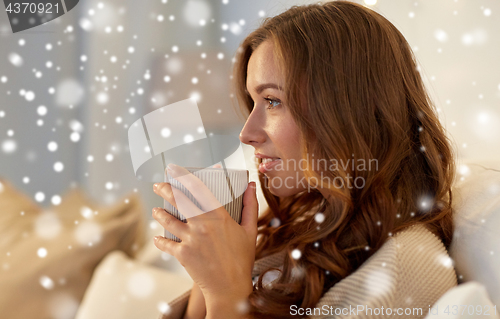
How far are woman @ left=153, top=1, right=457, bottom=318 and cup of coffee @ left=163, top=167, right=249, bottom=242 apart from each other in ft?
0.07

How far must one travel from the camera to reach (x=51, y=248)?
42.8 inches

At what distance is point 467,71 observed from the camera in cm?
86

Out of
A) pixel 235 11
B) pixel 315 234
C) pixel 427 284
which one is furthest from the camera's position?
pixel 235 11

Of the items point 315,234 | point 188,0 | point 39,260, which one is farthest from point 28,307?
point 188,0

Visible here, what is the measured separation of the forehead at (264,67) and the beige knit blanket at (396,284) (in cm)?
39

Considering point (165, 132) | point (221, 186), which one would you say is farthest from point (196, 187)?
point (165, 132)

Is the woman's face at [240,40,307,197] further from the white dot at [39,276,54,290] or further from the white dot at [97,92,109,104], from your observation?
the white dot at [97,92,109,104]

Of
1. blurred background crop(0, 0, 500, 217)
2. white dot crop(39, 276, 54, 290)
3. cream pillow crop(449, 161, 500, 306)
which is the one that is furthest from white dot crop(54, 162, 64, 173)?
cream pillow crop(449, 161, 500, 306)

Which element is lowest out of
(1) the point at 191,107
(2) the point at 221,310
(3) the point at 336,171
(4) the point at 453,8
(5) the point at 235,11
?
(2) the point at 221,310

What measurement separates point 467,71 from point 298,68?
53 centimetres

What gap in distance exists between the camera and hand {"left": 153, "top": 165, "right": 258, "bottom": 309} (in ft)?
1.91

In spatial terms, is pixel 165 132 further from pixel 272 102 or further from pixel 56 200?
pixel 56 200

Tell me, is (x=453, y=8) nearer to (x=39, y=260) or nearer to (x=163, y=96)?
(x=163, y=96)

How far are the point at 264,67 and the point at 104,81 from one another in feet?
3.57
